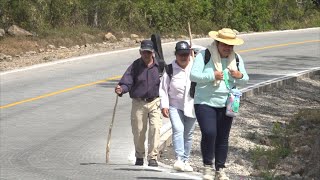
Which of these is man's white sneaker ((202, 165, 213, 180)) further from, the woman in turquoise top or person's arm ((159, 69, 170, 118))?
person's arm ((159, 69, 170, 118))

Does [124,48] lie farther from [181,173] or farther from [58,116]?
[181,173]

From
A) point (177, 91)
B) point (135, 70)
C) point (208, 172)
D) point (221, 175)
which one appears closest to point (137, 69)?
point (135, 70)

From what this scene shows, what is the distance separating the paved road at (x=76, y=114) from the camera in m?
11.0

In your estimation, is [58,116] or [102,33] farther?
[102,33]

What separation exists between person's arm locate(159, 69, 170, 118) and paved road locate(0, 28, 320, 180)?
78 cm

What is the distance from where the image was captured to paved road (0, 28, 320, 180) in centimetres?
1102

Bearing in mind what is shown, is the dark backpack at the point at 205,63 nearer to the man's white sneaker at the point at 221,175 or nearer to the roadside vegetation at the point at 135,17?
the man's white sneaker at the point at 221,175

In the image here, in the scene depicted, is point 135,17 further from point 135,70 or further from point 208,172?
point 208,172

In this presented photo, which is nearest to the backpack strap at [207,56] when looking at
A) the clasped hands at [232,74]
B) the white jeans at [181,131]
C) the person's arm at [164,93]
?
the clasped hands at [232,74]

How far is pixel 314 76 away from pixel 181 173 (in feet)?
45.7

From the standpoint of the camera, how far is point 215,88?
9297 mm

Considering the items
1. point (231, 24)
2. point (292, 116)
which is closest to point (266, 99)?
point (292, 116)

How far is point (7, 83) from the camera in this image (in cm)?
2139

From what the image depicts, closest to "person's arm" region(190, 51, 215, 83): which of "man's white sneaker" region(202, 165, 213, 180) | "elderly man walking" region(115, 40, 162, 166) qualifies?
"man's white sneaker" region(202, 165, 213, 180)
